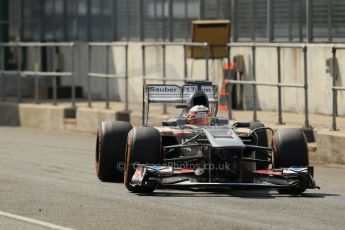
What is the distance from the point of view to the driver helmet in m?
17.8

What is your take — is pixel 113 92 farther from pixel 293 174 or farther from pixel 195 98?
pixel 293 174

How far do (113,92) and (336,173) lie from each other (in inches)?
619

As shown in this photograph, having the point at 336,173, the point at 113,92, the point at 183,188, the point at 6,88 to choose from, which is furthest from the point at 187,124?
the point at 6,88

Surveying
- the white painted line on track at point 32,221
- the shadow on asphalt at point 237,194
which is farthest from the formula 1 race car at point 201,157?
the white painted line on track at point 32,221

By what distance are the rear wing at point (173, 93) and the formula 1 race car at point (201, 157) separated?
909 millimetres

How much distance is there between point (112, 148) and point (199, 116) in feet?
4.11

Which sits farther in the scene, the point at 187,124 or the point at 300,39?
the point at 300,39

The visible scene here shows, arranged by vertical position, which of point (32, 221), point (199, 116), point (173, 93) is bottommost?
point (32, 221)

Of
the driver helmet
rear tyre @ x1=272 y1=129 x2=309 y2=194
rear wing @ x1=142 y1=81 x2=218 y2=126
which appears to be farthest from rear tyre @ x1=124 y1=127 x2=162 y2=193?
rear wing @ x1=142 y1=81 x2=218 y2=126

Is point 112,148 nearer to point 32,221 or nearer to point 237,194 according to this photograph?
point 237,194

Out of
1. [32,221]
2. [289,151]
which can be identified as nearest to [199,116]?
[289,151]

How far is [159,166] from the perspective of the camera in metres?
16.1

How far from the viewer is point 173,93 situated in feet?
62.2

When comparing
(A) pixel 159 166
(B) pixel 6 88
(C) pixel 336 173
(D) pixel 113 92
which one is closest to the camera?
(A) pixel 159 166
